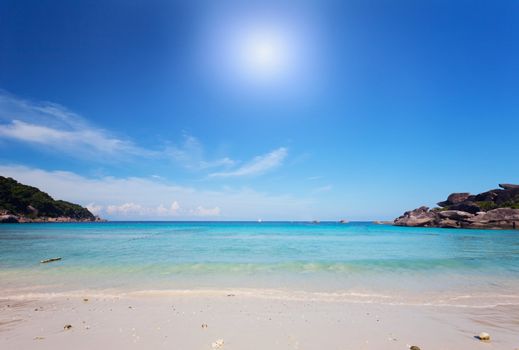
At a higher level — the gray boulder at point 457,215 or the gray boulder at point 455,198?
the gray boulder at point 455,198

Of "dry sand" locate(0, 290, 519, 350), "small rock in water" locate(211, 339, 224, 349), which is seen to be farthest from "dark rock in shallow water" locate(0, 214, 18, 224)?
"small rock in water" locate(211, 339, 224, 349)

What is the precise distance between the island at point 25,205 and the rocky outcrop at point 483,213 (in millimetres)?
154904

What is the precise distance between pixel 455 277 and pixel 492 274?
2859mm

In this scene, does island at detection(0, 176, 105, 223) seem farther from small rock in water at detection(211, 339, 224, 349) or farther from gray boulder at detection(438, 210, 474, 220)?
gray boulder at detection(438, 210, 474, 220)

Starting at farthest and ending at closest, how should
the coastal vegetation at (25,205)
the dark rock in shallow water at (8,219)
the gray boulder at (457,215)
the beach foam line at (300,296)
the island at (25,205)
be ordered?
the coastal vegetation at (25,205), the island at (25,205), the dark rock in shallow water at (8,219), the gray boulder at (457,215), the beach foam line at (300,296)

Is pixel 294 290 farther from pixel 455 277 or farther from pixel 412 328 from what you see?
pixel 455 277

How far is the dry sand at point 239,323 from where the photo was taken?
700cm

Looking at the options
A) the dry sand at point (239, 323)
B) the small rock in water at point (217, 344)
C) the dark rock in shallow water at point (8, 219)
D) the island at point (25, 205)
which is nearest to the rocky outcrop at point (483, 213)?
the dry sand at point (239, 323)

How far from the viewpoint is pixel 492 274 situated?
1684 cm

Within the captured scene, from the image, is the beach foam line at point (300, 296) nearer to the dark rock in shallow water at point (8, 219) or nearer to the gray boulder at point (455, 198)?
the gray boulder at point (455, 198)

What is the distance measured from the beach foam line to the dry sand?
6.9 inches

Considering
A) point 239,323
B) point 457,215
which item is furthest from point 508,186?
point 239,323

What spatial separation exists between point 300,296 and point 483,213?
3629 inches

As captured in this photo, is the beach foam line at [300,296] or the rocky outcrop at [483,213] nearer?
the beach foam line at [300,296]
